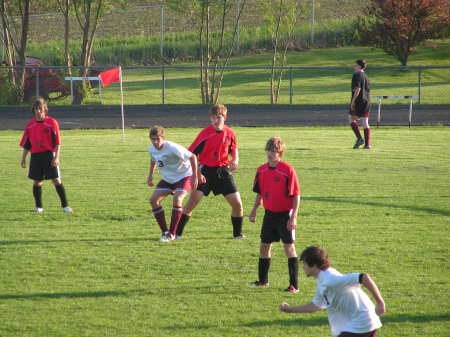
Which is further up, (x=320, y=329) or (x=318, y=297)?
(x=318, y=297)

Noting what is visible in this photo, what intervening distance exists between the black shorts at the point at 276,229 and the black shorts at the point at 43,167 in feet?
15.9

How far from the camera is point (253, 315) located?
662 cm

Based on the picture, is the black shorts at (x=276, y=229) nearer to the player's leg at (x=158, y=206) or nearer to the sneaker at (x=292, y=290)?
the sneaker at (x=292, y=290)

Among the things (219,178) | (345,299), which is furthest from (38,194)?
(345,299)

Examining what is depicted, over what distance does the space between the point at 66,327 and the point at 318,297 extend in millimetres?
2457

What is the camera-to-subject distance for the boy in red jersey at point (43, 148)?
11.0 metres

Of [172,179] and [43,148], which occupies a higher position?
[43,148]

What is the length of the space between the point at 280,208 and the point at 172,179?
2524 millimetres

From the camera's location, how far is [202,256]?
8.66 m

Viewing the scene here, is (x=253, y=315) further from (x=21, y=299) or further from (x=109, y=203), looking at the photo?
(x=109, y=203)

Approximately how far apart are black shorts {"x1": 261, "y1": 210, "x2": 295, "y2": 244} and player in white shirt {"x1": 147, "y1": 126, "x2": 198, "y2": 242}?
2.02 metres

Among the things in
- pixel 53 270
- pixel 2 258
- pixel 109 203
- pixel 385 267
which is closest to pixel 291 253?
pixel 385 267

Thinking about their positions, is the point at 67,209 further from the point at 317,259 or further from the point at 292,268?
the point at 317,259

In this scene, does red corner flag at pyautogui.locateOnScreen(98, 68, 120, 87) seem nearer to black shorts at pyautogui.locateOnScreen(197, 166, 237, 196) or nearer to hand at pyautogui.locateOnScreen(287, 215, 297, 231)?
black shorts at pyautogui.locateOnScreen(197, 166, 237, 196)
